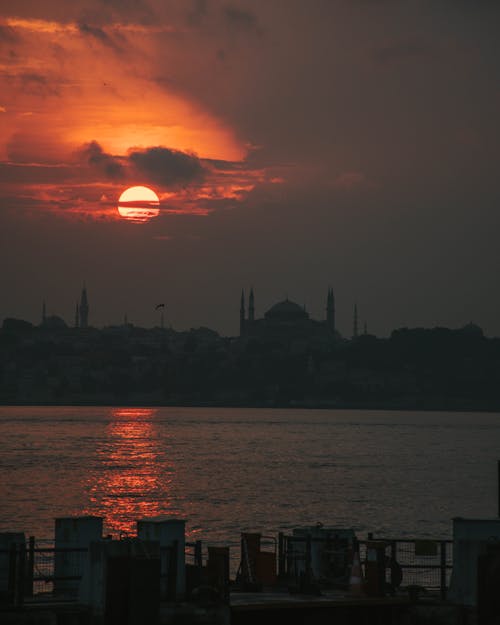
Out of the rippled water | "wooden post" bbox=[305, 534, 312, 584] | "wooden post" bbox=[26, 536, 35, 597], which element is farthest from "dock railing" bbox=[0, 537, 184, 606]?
the rippled water

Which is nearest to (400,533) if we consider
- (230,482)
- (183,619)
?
(230,482)

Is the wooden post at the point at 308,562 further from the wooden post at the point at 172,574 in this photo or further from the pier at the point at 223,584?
the wooden post at the point at 172,574

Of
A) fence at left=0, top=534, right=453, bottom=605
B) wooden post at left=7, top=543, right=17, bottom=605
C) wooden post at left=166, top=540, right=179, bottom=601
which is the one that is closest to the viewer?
wooden post at left=7, top=543, right=17, bottom=605

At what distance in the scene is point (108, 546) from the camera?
68.2 ft

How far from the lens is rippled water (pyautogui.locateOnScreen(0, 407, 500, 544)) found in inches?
2667

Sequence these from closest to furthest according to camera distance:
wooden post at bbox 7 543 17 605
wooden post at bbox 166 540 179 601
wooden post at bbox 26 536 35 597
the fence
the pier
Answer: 1. the pier
2. wooden post at bbox 7 543 17 605
3. the fence
4. wooden post at bbox 26 536 35 597
5. wooden post at bbox 166 540 179 601

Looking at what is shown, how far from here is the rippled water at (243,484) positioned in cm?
6775

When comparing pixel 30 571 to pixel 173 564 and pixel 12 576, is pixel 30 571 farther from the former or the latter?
pixel 173 564

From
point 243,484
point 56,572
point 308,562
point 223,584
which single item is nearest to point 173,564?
point 223,584

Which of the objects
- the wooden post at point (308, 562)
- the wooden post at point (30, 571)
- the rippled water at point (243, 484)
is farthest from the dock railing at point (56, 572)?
the rippled water at point (243, 484)

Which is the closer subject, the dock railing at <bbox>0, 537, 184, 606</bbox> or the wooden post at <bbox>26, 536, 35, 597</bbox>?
the dock railing at <bbox>0, 537, 184, 606</bbox>

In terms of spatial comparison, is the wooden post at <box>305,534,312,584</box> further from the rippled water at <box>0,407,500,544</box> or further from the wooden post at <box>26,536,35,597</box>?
the rippled water at <box>0,407,500,544</box>

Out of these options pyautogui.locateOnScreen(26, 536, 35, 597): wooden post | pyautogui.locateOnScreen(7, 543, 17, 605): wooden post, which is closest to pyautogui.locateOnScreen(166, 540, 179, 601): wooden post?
pyautogui.locateOnScreen(26, 536, 35, 597): wooden post

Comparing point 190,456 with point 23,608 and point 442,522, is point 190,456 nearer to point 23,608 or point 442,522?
point 442,522
